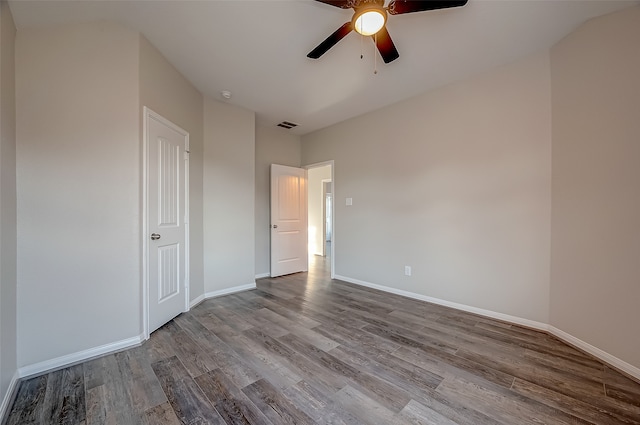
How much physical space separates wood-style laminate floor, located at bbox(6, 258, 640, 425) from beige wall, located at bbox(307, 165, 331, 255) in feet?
15.0

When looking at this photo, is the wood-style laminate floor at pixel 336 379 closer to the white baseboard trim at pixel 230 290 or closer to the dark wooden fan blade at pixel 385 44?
the white baseboard trim at pixel 230 290

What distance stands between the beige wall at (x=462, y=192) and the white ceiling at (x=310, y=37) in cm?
36

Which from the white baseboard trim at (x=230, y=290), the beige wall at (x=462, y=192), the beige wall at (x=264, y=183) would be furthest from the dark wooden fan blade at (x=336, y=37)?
the white baseboard trim at (x=230, y=290)

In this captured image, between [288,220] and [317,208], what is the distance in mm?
2819

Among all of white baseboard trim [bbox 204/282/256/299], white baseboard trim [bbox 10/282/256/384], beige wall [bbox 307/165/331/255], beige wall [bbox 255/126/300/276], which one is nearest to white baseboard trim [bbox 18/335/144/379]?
white baseboard trim [bbox 10/282/256/384]

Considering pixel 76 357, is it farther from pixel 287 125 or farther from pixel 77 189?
pixel 287 125

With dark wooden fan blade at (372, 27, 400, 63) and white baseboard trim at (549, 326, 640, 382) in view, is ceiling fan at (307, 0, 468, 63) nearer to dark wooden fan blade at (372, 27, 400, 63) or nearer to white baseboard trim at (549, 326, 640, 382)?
dark wooden fan blade at (372, 27, 400, 63)

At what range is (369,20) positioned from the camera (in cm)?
170

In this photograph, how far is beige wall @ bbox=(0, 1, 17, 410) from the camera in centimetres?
159

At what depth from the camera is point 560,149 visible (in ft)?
7.78

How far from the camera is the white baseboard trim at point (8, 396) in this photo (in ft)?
4.84

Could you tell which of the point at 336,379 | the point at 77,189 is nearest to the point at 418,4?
the point at 336,379

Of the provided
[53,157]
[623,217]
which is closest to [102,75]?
[53,157]

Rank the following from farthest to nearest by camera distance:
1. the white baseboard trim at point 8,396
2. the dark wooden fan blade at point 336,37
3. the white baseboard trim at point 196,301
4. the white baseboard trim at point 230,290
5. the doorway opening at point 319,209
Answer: the doorway opening at point 319,209
the white baseboard trim at point 230,290
the white baseboard trim at point 196,301
the dark wooden fan blade at point 336,37
the white baseboard trim at point 8,396
